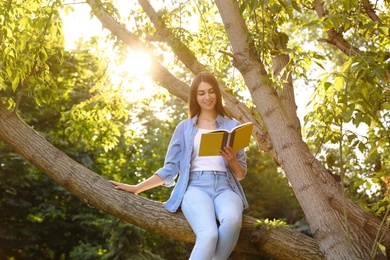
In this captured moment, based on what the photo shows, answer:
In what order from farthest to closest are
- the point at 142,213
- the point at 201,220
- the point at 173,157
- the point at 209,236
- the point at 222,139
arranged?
the point at 173,157 → the point at 142,213 → the point at 222,139 → the point at 201,220 → the point at 209,236

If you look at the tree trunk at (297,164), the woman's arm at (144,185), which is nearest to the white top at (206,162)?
the woman's arm at (144,185)

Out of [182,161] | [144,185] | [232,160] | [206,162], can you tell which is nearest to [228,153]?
[232,160]

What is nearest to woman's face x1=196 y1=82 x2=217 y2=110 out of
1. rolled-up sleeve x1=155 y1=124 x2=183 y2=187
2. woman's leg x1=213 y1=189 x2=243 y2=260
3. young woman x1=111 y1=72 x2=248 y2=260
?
young woman x1=111 y1=72 x2=248 y2=260

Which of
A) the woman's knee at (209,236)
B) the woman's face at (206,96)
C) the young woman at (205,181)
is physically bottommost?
the woman's knee at (209,236)

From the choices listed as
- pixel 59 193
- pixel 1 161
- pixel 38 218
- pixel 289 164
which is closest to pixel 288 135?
pixel 289 164

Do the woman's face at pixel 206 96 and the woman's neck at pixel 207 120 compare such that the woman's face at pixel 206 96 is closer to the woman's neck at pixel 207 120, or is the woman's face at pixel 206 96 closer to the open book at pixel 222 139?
the woman's neck at pixel 207 120

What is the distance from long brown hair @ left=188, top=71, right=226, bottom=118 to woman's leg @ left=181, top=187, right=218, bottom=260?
594mm

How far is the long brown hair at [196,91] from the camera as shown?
12.7ft

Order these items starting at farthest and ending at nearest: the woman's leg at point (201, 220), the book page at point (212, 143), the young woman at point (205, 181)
A: 1. the book page at point (212, 143)
2. the young woman at point (205, 181)
3. the woman's leg at point (201, 220)

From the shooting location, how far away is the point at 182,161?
150 inches

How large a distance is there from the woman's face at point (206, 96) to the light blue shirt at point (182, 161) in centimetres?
10

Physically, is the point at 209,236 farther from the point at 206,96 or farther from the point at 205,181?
the point at 206,96

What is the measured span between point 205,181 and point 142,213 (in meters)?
0.47

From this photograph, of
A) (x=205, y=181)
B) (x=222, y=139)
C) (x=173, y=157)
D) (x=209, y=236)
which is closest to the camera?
(x=209, y=236)
